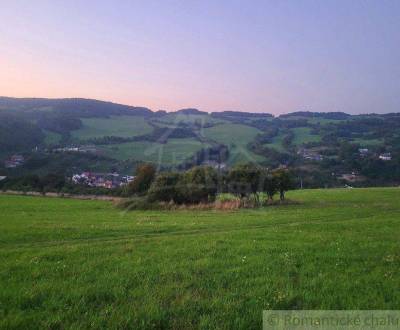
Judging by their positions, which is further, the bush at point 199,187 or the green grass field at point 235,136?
the green grass field at point 235,136

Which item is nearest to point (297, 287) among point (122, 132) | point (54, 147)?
point (54, 147)

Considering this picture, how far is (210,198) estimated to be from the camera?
170 ft

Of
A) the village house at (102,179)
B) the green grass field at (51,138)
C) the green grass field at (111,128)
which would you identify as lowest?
the village house at (102,179)

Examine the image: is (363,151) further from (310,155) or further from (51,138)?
(51,138)

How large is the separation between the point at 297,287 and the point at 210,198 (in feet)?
135

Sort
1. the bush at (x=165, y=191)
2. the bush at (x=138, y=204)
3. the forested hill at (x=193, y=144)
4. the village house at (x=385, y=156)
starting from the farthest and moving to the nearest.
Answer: the village house at (x=385, y=156) < the forested hill at (x=193, y=144) < the bush at (x=165, y=191) < the bush at (x=138, y=204)

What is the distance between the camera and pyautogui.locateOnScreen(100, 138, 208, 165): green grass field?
311 ft

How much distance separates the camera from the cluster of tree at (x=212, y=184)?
169 feet

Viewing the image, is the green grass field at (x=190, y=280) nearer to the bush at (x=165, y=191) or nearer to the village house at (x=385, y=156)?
the bush at (x=165, y=191)

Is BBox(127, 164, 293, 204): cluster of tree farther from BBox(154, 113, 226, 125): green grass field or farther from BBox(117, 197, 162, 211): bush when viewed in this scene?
BBox(154, 113, 226, 125): green grass field

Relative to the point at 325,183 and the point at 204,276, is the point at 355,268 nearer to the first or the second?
the point at 204,276

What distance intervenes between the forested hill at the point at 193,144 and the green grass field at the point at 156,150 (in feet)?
1.02

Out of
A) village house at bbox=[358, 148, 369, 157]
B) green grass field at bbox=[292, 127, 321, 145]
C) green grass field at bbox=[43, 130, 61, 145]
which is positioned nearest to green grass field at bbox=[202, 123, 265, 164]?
green grass field at bbox=[292, 127, 321, 145]

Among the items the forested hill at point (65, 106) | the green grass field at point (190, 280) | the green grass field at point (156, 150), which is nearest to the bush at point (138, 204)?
the green grass field at point (190, 280)
